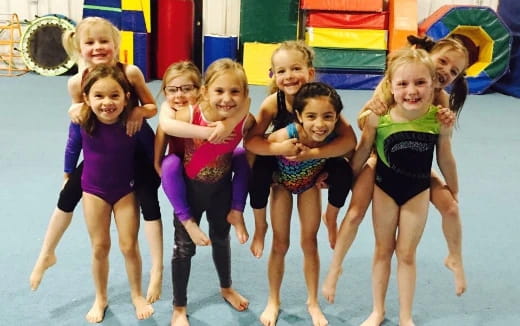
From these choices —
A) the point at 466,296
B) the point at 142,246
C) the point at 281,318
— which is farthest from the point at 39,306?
the point at 466,296

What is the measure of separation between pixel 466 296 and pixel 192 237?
1398 mm

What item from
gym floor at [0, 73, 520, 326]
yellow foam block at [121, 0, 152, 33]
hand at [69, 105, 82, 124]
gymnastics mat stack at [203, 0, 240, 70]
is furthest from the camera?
gymnastics mat stack at [203, 0, 240, 70]

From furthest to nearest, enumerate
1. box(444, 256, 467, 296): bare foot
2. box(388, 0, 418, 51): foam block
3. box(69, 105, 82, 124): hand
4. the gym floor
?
box(388, 0, 418, 51): foam block
the gym floor
box(444, 256, 467, 296): bare foot
box(69, 105, 82, 124): hand

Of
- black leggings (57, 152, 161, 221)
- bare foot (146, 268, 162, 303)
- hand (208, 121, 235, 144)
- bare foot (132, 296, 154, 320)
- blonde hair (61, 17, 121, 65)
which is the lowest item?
bare foot (132, 296, 154, 320)

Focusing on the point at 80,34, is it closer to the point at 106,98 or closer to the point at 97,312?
the point at 106,98

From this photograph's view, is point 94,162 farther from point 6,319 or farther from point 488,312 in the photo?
point 488,312

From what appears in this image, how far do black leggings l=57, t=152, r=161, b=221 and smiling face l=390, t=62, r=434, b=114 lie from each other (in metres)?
1.04

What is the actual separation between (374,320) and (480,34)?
5574 millimetres

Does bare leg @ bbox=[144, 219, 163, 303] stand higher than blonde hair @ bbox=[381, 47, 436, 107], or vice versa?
blonde hair @ bbox=[381, 47, 436, 107]

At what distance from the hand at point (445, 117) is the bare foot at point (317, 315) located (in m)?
0.98

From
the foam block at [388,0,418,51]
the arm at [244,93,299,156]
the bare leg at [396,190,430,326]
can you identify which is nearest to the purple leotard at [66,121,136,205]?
the arm at [244,93,299,156]

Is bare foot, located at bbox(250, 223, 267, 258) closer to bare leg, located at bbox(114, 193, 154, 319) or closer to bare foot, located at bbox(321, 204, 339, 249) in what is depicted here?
bare foot, located at bbox(321, 204, 339, 249)

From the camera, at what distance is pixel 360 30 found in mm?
6926

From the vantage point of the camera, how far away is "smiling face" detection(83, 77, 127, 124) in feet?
6.80
